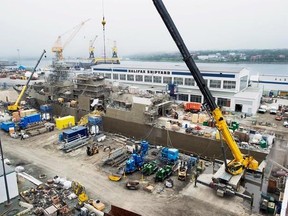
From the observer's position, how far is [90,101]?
113 feet

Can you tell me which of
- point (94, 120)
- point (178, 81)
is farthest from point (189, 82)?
point (94, 120)

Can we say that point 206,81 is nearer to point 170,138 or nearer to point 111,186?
point 170,138

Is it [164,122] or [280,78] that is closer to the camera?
[164,122]

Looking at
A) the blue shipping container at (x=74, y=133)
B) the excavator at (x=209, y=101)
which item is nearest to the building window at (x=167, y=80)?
the blue shipping container at (x=74, y=133)

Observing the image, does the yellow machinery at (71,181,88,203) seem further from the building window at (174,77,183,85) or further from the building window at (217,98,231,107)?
the building window at (174,77,183,85)

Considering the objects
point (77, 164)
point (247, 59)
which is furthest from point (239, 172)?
point (247, 59)

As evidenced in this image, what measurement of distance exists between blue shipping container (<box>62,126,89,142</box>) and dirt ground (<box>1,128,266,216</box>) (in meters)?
1.68

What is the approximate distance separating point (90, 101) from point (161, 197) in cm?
2166

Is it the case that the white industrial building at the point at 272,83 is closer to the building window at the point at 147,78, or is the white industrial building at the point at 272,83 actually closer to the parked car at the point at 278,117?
the parked car at the point at 278,117

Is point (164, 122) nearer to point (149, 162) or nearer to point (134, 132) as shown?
point (134, 132)

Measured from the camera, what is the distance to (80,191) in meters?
16.8

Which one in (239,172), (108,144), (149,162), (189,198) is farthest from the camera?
(108,144)

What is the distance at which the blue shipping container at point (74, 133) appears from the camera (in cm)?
2600

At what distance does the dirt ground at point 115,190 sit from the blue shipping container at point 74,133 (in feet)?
5.51
